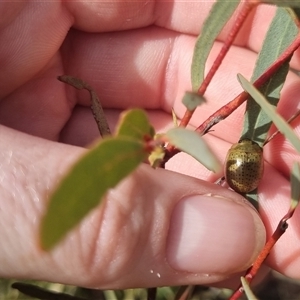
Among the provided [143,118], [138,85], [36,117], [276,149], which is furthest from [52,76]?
[143,118]

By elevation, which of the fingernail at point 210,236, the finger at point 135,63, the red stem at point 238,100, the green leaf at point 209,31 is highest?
the green leaf at point 209,31

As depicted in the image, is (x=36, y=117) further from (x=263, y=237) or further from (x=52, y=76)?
(x=263, y=237)

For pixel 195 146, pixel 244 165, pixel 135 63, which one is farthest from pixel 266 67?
pixel 135 63

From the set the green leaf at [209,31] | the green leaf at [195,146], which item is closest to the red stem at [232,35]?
the green leaf at [209,31]

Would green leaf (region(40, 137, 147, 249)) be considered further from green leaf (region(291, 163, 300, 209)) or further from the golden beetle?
the golden beetle

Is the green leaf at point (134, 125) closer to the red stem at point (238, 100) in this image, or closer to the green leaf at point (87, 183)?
the green leaf at point (87, 183)

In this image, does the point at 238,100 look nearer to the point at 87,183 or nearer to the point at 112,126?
the point at 87,183
